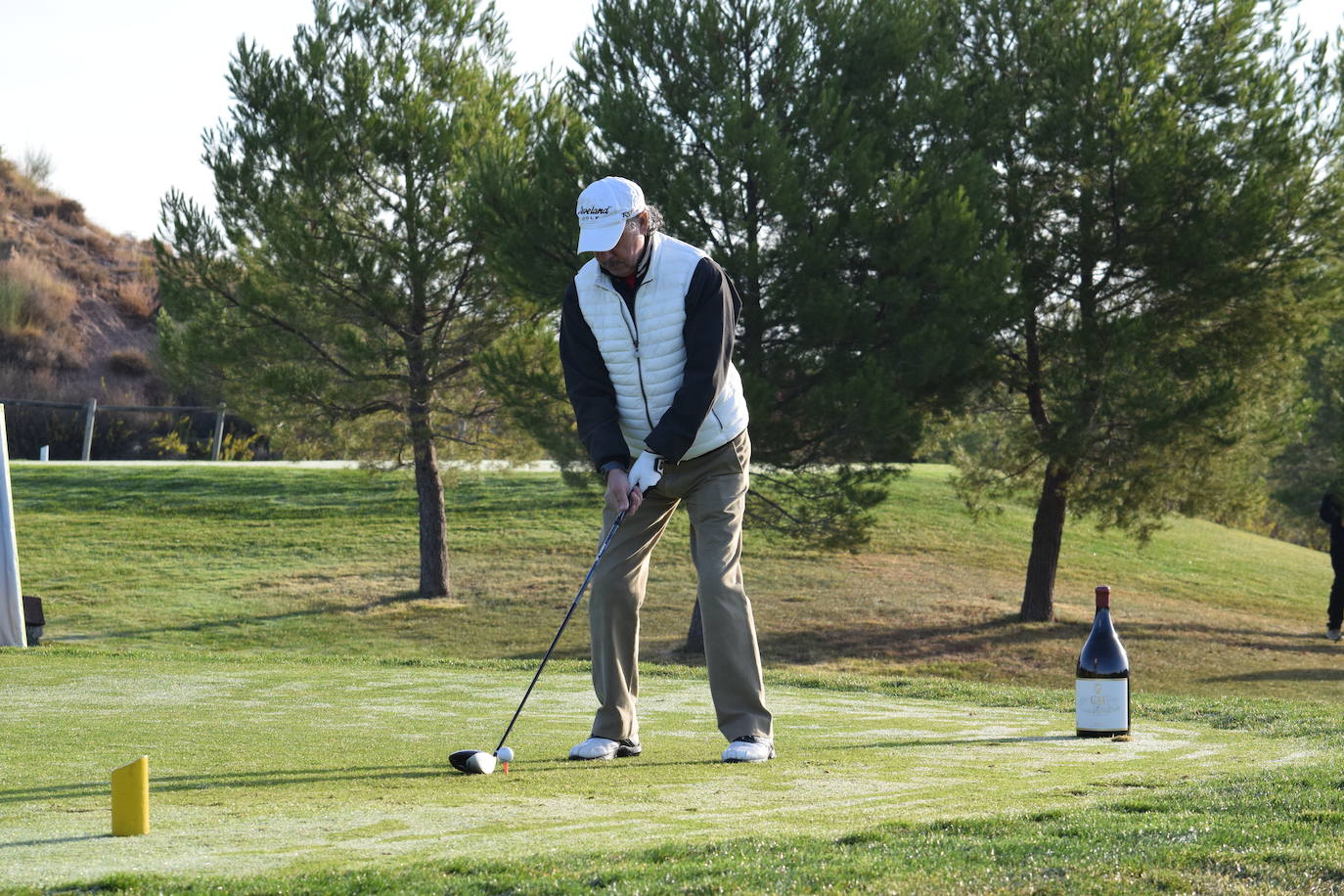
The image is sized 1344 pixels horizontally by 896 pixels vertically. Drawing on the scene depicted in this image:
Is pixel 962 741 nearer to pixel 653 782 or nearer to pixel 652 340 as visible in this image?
pixel 653 782

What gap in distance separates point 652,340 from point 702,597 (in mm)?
920

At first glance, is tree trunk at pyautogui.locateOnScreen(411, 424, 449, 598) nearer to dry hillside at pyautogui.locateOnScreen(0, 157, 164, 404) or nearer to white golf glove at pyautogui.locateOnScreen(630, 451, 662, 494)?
white golf glove at pyautogui.locateOnScreen(630, 451, 662, 494)

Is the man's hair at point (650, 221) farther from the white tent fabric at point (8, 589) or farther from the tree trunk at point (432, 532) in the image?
the tree trunk at point (432, 532)

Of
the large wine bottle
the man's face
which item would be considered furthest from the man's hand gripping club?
the large wine bottle

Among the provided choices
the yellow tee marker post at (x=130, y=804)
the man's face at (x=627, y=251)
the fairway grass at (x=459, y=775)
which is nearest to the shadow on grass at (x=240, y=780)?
the fairway grass at (x=459, y=775)

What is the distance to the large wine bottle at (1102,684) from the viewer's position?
5.75 meters

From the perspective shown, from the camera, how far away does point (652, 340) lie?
197 inches

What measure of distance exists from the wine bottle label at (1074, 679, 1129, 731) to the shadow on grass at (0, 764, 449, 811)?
2803 mm

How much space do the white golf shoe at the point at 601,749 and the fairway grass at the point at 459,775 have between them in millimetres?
84

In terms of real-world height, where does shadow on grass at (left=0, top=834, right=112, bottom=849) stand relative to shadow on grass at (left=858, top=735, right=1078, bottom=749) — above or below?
above

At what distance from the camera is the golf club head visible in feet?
13.8

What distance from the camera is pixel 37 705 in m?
6.13

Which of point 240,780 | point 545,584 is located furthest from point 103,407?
point 240,780

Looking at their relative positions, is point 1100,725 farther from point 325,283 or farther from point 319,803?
point 325,283
